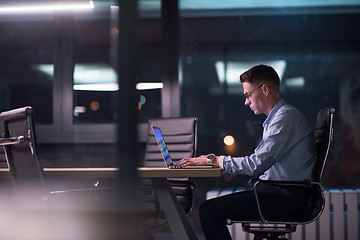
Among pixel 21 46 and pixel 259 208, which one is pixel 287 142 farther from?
pixel 21 46

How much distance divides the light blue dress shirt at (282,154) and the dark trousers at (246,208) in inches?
4.7

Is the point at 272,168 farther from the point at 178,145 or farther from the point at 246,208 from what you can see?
the point at 178,145

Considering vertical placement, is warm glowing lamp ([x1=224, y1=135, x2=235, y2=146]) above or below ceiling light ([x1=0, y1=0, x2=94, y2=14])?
below

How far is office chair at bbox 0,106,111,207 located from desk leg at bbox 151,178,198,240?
57cm

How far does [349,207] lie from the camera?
12.9ft

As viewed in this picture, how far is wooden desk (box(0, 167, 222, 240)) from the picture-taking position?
2346 mm

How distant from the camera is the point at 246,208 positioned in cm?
252

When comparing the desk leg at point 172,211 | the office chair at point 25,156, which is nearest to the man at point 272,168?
the desk leg at point 172,211

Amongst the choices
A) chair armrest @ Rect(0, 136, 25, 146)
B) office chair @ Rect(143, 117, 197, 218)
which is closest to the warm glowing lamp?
office chair @ Rect(143, 117, 197, 218)

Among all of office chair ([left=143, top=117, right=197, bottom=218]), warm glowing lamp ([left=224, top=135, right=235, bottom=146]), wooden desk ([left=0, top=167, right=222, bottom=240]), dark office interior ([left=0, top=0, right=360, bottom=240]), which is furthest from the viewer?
warm glowing lamp ([left=224, top=135, right=235, bottom=146])

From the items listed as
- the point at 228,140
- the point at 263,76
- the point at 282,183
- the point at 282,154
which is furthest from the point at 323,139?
the point at 228,140

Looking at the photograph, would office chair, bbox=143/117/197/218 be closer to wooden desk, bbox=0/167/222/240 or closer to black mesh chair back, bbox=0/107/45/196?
wooden desk, bbox=0/167/222/240

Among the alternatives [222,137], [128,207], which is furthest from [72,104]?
[128,207]

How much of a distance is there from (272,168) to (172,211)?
2.09 feet
